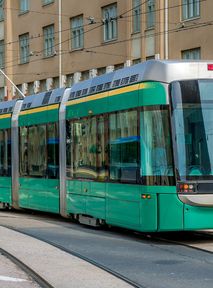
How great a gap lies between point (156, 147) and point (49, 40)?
1341 inches

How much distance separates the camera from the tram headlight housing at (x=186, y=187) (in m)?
11.4

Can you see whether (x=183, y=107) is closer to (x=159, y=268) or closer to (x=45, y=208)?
(x=159, y=268)

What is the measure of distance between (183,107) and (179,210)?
1.75m

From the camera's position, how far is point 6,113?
19312 millimetres

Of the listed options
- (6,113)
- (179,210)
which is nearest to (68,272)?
(179,210)

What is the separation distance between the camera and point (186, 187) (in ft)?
37.4

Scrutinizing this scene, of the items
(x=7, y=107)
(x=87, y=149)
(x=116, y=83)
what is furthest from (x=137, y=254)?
(x=7, y=107)

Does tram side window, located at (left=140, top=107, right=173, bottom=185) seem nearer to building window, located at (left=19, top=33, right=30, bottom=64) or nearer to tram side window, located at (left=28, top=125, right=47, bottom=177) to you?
tram side window, located at (left=28, top=125, right=47, bottom=177)

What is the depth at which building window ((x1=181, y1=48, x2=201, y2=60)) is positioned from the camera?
32156 mm

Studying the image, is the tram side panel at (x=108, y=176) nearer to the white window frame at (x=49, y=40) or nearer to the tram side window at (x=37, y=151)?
the tram side window at (x=37, y=151)

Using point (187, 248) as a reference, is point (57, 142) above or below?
above

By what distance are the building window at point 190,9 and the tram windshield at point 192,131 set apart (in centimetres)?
2132

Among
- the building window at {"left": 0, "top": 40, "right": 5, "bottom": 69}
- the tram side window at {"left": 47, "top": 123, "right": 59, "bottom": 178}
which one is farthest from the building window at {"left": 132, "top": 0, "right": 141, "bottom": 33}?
the tram side window at {"left": 47, "top": 123, "right": 59, "bottom": 178}

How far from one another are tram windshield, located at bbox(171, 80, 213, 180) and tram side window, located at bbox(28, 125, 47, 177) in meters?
5.85
